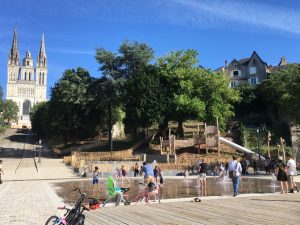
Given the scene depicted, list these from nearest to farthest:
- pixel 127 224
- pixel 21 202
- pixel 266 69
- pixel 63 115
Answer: pixel 127 224
pixel 21 202
pixel 63 115
pixel 266 69

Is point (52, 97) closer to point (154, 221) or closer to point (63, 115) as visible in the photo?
point (63, 115)

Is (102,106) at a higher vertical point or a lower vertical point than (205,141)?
higher

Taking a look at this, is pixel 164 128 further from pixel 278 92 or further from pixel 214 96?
pixel 278 92

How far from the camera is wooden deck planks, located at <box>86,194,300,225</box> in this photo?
404 inches

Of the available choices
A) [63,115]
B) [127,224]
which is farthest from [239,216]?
[63,115]

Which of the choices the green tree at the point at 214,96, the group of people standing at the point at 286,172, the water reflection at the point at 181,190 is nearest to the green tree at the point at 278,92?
the green tree at the point at 214,96

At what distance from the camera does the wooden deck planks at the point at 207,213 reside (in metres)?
10.3

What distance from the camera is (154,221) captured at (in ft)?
34.4

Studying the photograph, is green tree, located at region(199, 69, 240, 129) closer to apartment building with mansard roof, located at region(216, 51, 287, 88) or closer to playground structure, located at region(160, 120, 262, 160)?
playground structure, located at region(160, 120, 262, 160)

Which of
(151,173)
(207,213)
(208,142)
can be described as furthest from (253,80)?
(207,213)

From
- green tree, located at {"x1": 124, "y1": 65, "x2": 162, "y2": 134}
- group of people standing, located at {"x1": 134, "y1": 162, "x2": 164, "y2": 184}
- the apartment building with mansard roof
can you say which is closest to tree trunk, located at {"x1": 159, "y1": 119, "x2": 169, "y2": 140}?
green tree, located at {"x1": 124, "y1": 65, "x2": 162, "y2": 134}

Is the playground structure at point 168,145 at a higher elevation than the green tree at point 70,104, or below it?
below

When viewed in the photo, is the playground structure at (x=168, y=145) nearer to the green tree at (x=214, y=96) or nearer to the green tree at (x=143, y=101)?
the green tree at (x=143, y=101)

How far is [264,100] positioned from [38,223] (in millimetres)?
63132
